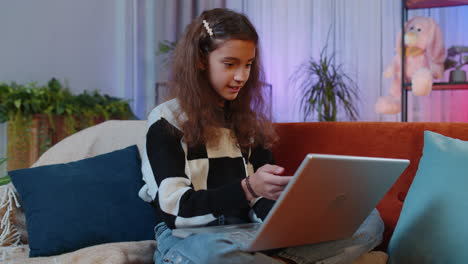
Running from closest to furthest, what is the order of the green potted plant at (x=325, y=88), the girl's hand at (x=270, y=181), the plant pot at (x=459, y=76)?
the girl's hand at (x=270, y=181), the plant pot at (x=459, y=76), the green potted plant at (x=325, y=88)

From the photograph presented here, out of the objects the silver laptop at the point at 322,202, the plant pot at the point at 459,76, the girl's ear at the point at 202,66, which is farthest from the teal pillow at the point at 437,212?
the plant pot at the point at 459,76

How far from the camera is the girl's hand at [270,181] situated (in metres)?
0.96

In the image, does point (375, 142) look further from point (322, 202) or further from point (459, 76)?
point (459, 76)

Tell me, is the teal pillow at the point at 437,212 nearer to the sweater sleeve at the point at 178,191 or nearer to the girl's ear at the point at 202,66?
the sweater sleeve at the point at 178,191

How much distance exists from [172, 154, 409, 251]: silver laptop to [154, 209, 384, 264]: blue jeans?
19 mm

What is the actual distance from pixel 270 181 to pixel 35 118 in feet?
5.84

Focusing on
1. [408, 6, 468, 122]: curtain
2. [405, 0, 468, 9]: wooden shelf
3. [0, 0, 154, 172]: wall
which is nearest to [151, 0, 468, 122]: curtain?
[408, 6, 468, 122]: curtain

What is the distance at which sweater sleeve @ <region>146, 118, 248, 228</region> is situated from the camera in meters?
1.12

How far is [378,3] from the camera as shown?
352 cm

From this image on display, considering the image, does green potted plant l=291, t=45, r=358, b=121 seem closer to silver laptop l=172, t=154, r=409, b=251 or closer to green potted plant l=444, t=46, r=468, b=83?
green potted plant l=444, t=46, r=468, b=83

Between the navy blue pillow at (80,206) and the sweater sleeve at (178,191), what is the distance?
0.19 m

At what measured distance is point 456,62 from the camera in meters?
2.98

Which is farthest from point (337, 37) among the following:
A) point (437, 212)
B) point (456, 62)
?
point (437, 212)

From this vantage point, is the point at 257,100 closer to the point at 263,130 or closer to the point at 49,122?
the point at 263,130
